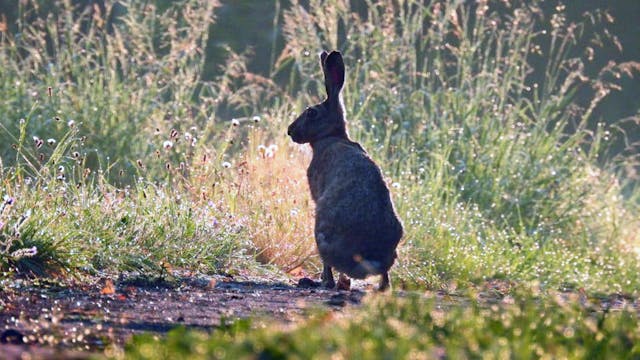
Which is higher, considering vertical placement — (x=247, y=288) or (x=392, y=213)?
(x=392, y=213)

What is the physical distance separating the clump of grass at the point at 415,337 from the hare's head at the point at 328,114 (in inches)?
111

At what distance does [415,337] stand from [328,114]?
4.29m

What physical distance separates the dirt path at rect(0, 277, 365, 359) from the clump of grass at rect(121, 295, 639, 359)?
34 centimetres

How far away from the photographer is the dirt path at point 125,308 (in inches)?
160

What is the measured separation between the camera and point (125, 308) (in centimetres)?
501

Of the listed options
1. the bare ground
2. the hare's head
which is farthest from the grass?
Answer: the hare's head

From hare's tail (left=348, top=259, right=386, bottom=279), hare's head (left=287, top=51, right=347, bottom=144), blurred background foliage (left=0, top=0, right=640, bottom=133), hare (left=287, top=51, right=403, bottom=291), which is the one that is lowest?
blurred background foliage (left=0, top=0, right=640, bottom=133)

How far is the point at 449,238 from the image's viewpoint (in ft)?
27.1

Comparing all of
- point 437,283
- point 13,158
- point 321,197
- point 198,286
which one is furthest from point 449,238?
point 13,158

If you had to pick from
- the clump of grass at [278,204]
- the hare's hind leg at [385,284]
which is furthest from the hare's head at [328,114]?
the hare's hind leg at [385,284]

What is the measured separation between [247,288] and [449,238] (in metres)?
2.27

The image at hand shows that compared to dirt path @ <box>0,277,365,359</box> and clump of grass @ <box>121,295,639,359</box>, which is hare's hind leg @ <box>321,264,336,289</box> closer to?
dirt path @ <box>0,277,365,359</box>

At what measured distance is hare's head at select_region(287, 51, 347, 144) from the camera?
7387 millimetres

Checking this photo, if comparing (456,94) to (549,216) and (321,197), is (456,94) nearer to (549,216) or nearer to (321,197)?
(549,216)
